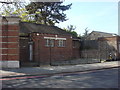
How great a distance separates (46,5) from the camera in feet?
122

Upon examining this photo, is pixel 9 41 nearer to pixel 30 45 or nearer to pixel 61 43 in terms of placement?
pixel 30 45

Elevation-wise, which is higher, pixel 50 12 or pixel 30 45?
pixel 50 12

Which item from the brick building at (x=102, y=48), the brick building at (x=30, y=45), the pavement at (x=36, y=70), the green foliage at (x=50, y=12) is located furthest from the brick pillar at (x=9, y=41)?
the green foliage at (x=50, y=12)

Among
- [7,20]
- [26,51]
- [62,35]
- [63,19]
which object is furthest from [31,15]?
[7,20]

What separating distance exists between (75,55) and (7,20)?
16.5 m

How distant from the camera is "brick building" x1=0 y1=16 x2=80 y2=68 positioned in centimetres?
1564

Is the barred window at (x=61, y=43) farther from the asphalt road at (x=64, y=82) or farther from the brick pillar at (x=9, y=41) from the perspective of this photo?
the asphalt road at (x=64, y=82)

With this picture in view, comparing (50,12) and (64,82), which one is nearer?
(64,82)

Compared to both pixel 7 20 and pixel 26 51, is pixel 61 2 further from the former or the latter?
pixel 7 20

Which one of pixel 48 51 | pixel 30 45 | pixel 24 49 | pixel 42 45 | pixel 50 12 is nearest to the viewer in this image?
pixel 24 49

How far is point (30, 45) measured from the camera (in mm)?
22531

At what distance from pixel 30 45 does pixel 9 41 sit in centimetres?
689

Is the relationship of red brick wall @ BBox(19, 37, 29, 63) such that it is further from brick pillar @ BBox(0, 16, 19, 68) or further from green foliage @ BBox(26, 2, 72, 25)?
green foliage @ BBox(26, 2, 72, 25)

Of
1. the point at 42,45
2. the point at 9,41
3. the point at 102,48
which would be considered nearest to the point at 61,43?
the point at 42,45
